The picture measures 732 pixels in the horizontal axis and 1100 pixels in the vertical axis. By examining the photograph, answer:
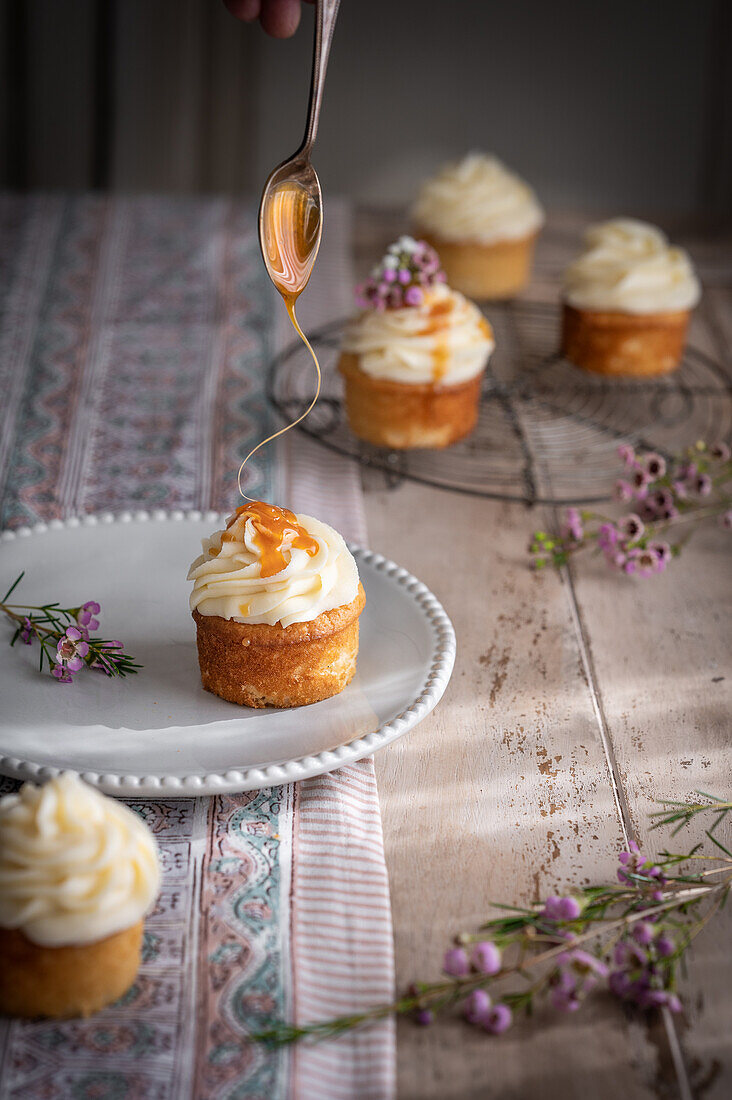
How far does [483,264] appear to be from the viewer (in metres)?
2.78

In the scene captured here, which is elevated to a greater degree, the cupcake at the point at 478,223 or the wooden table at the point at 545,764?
the cupcake at the point at 478,223

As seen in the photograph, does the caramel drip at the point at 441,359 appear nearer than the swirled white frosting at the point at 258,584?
No

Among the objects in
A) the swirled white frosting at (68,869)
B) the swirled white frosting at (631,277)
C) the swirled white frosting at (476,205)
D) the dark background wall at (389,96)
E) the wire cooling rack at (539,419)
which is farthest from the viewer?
the dark background wall at (389,96)

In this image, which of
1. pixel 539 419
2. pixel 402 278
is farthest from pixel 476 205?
pixel 402 278

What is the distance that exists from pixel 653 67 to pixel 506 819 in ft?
12.1

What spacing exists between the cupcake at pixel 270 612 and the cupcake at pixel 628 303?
1243 mm

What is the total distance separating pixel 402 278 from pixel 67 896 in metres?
1.36

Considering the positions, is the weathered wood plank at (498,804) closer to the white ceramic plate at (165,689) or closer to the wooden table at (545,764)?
the wooden table at (545,764)

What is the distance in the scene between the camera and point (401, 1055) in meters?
1.03

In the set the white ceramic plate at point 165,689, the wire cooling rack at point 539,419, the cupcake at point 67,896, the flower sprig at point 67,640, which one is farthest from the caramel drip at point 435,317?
the cupcake at point 67,896

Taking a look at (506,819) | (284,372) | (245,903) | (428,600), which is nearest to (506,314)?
(284,372)

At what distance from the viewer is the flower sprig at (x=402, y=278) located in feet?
6.61

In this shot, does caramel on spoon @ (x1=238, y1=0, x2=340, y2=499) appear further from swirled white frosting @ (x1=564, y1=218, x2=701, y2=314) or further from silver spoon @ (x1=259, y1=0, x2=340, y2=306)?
swirled white frosting @ (x1=564, y1=218, x2=701, y2=314)

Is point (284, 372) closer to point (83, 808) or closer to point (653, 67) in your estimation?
point (83, 808)
